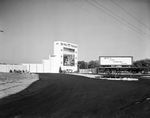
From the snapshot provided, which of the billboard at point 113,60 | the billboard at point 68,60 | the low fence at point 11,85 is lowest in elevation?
the low fence at point 11,85

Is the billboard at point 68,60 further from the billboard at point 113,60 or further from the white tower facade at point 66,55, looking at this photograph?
the billboard at point 113,60

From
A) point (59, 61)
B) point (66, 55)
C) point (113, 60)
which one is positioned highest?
point (66, 55)

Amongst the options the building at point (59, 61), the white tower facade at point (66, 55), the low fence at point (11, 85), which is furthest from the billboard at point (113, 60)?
the white tower facade at point (66, 55)

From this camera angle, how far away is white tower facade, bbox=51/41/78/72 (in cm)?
10232

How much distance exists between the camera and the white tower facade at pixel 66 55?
102 meters

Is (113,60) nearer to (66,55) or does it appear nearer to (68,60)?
(68,60)

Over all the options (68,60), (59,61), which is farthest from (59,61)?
(68,60)

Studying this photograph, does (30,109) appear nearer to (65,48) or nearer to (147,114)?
(147,114)

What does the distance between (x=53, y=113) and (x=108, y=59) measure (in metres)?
52.1

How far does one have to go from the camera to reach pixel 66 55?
107m

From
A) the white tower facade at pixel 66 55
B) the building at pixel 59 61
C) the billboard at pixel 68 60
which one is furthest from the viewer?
the billboard at pixel 68 60

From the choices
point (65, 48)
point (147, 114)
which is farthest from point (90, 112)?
point (65, 48)

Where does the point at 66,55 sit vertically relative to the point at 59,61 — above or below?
above

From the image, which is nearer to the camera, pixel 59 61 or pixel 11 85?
pixel 11 85
